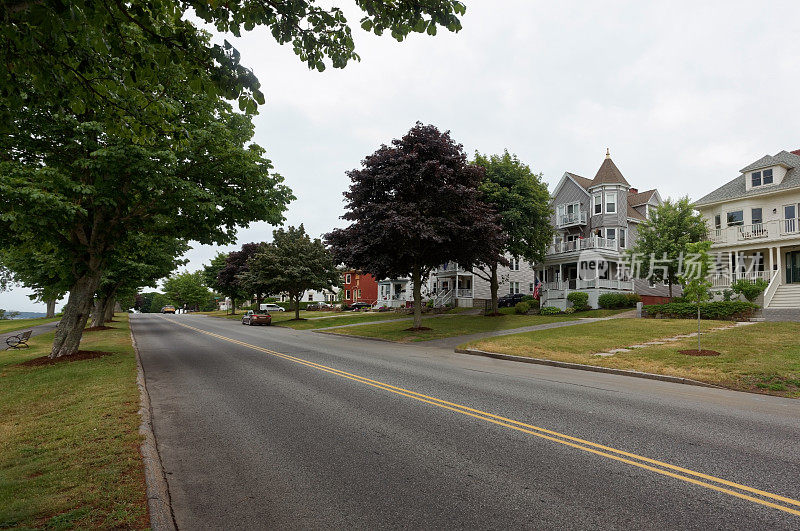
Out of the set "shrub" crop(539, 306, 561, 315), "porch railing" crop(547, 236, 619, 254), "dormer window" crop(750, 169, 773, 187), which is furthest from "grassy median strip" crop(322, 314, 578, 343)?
"dormer window" crop(750, 169, 773, 187)

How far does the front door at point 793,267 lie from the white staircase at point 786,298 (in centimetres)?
264

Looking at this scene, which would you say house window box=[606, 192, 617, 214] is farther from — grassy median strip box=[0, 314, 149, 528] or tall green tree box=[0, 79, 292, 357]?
grassy median strip box=[0, 314, 149, 528]

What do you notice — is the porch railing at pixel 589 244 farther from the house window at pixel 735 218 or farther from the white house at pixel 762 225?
the house window at pixel 735 218

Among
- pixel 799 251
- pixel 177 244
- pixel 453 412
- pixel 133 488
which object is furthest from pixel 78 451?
pixel 799 251

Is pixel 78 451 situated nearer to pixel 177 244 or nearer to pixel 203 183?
pixel 203 183

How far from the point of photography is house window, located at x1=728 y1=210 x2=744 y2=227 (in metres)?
29.1

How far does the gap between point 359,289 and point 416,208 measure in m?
49.6

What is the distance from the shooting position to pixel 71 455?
508 cm

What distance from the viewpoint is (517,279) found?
4722cm

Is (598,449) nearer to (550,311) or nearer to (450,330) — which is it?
(450,330)

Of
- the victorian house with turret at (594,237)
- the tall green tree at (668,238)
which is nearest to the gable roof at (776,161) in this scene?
the tall green tree at (668,238)

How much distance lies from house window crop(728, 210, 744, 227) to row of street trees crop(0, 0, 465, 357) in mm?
31313

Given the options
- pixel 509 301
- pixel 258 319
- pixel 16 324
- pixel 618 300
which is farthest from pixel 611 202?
pixel 16 324

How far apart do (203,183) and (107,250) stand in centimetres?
453
